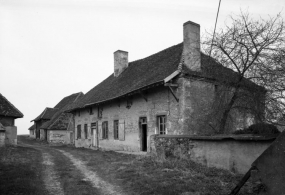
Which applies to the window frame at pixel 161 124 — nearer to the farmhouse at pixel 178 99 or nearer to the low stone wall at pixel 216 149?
the farmhouse at pixel 178 99

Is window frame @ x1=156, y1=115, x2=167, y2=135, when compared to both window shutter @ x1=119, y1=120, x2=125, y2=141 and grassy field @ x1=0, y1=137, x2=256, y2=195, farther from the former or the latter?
grassy field @ x1=0, y1=137, x2=256, y2=195

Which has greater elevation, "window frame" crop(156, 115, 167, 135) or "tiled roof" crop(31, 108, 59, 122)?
"tiled roof" crop(31, 108, 59, 122)

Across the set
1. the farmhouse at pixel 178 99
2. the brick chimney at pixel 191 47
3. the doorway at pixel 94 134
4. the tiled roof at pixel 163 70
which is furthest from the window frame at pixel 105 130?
the brick chimney at pixel 191 47

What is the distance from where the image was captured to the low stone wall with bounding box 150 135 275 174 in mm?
7621

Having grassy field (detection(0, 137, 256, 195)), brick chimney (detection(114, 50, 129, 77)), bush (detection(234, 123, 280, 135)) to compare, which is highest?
brick chimney (detection(114, 50, 129, 77))

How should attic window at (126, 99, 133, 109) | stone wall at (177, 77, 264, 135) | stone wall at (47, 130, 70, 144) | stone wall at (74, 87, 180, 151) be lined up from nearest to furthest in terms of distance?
stone wall at (177, 77, 264, 135) → stone wall at (74, 87, 180, 151) → attic window at (126, 99, 133, 109) → stone wall at (47, 130, 70, 144)

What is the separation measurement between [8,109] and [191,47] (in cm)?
1690

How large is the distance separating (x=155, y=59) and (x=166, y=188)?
1288cm

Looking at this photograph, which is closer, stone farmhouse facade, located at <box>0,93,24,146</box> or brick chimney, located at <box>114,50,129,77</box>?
stone farmhouse facade, located at <box>0,93,24,146</box>

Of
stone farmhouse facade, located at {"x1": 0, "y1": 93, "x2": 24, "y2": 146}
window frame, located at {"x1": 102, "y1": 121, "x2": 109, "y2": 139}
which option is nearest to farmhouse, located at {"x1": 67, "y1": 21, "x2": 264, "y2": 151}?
window frame, located at {"x1": 102, "y1": 121, "x2": 109, "y2": 139}

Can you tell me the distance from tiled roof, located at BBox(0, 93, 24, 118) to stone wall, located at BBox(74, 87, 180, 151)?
6577 mm

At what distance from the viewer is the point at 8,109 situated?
22.0 metres

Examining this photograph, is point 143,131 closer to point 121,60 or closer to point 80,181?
point 80,181

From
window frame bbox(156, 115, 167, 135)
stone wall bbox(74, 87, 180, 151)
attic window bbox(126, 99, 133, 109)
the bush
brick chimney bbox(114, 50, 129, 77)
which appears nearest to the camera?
the bush
